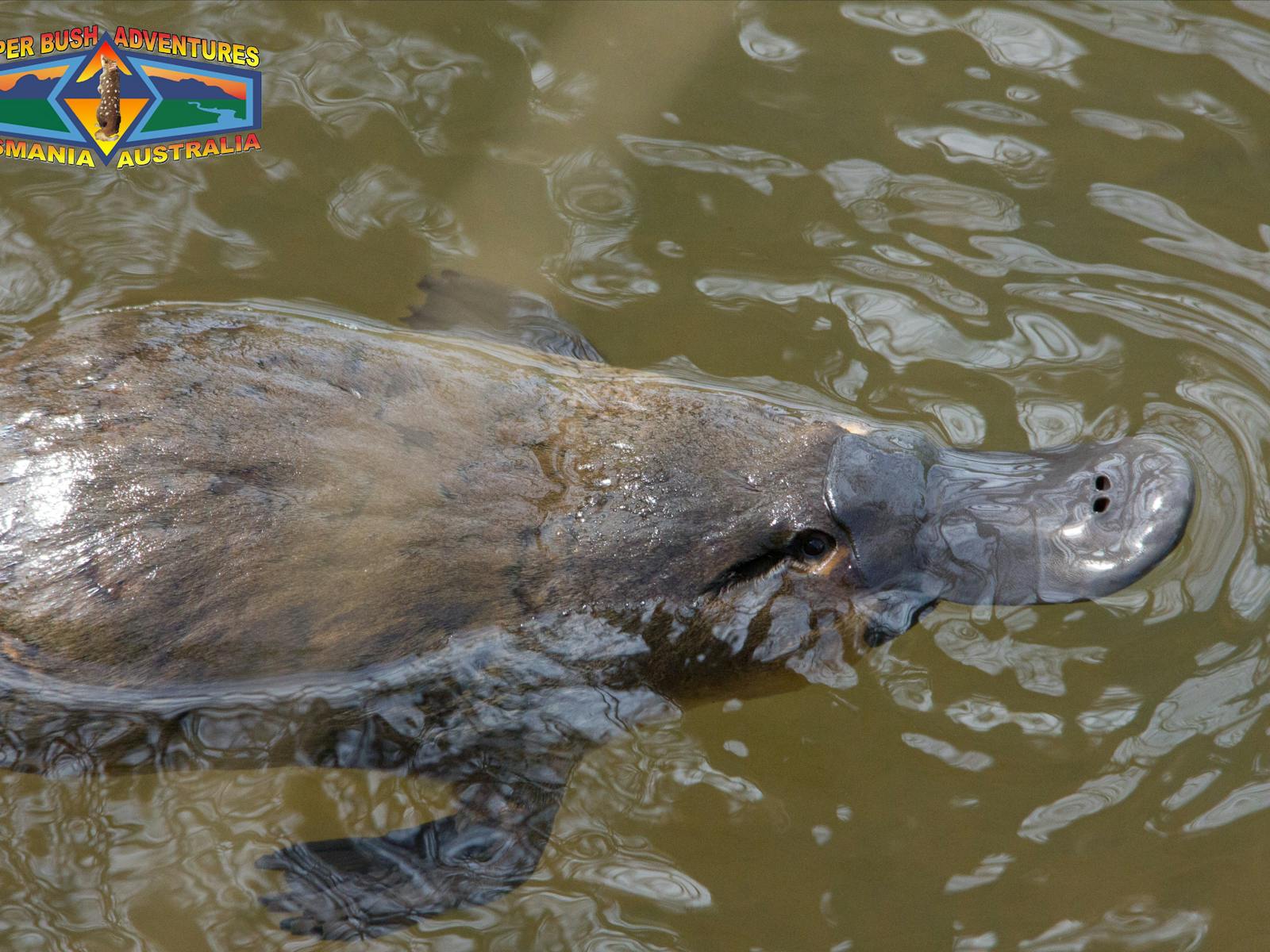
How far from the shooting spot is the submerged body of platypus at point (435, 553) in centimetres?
306

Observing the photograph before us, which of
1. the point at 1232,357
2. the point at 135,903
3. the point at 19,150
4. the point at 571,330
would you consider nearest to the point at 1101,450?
the point at 1232,357

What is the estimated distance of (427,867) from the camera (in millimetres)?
3684

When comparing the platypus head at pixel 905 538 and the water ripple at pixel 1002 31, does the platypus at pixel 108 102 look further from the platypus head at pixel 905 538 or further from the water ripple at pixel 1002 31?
the platypus head at pixel 905 538

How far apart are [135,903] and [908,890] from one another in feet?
8.37

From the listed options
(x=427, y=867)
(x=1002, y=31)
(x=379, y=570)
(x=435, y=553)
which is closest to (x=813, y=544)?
(x=435, y=553)

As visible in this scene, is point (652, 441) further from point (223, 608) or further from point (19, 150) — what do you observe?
point (19, 150)

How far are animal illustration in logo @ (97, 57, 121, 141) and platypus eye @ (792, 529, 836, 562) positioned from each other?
12.7 ft

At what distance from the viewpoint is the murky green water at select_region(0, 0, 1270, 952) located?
12.6ft

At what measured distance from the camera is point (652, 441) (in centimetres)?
357

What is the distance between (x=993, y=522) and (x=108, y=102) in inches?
169

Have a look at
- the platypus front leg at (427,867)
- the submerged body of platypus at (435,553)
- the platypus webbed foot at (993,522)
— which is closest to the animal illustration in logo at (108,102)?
the submerged body of platypus at (435,553)

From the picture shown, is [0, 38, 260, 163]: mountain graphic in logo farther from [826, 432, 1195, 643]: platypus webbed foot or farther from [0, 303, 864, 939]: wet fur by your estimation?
[826, 432, 1195, 643]: platypus webbed foot

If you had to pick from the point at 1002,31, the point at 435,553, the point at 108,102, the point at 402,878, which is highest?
the point at 1002,31

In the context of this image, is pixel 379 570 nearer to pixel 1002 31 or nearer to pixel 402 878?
pixel 402 878
